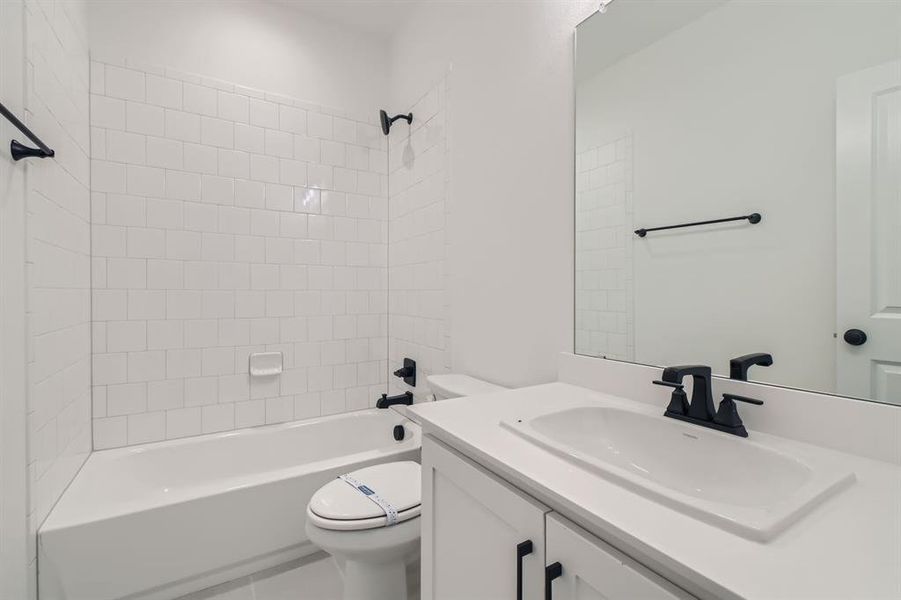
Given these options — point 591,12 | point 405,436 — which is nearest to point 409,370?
point 405,436

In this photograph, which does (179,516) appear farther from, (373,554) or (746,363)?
(746,363)

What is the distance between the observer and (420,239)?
2.24 meters

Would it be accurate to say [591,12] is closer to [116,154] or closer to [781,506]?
[781,506]

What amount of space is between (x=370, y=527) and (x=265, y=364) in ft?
4.26

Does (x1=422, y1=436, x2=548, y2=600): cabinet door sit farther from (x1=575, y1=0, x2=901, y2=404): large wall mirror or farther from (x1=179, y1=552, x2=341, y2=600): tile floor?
(x1=179, y1=552, x2=341, y2=600): tile floor

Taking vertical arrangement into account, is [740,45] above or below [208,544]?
above

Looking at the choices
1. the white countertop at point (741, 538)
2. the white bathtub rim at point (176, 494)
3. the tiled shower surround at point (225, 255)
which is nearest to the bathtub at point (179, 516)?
the white bathtub rim at point (176, 494)

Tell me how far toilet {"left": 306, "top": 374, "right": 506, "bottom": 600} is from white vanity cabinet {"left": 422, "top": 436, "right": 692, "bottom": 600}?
1.08 ft

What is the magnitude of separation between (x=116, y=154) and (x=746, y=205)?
8.30 ft

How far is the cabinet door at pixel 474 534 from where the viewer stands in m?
0.67

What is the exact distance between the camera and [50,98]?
4.54 ft

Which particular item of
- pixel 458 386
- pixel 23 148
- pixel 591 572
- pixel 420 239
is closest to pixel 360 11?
pixel 420 239

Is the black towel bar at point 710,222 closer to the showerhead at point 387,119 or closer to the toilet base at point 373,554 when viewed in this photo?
the toilet base at point 373,554

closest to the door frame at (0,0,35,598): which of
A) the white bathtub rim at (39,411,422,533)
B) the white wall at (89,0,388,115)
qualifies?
the white bathtub rim at (39,411,422,533)
